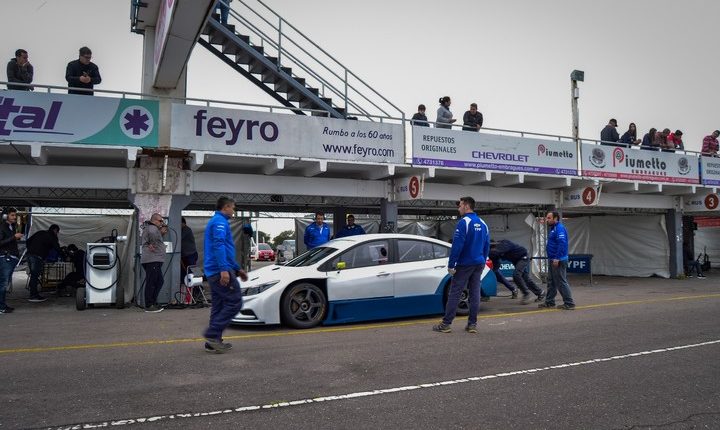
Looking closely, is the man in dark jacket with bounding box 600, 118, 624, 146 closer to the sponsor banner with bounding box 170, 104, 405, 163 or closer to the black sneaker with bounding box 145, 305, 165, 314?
the sponsor banner with bounding box 170, 104, 405, 163

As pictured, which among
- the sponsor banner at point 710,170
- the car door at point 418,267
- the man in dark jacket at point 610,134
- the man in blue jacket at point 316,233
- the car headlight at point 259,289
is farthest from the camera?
the sponsor banner at point 710,170

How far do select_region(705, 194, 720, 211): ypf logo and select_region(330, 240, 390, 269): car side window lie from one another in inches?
623

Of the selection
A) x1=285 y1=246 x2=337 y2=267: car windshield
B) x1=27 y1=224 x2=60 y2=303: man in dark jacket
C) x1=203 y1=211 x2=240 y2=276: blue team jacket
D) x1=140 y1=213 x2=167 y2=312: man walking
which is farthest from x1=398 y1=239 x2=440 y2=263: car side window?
x1=27 y1=224 x2=60 y2=303: man in dark jacket

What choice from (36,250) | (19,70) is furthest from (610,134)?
(36,250)

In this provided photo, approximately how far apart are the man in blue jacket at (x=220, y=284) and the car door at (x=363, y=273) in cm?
213

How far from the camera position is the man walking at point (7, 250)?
9.68 metres

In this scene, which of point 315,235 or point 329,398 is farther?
point 315,235

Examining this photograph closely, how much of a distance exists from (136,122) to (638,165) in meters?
14.8

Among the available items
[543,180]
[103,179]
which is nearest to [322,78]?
[103,179]

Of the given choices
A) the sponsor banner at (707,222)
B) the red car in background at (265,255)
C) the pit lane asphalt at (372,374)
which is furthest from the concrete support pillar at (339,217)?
the red car in background at (265,255)

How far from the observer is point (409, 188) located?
13359mm

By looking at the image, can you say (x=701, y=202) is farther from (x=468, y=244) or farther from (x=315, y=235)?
(x=468, y=244)

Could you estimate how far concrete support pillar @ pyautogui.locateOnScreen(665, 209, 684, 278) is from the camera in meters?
19.3

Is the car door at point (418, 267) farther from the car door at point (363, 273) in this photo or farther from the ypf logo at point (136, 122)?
the ypf logo at point (136, 122)
